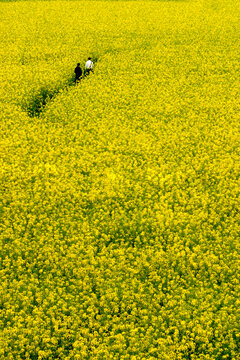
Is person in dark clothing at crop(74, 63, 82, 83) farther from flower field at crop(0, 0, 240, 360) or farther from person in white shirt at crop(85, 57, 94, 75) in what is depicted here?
person in white shirt at crop(85, 57, 94, 75)

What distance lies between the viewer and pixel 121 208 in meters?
10.2

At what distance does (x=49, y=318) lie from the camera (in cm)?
723

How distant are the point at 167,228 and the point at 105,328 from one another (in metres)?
3.20

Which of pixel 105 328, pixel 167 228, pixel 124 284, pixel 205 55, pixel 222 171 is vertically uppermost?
pixel 205 55

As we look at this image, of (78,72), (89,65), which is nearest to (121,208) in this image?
(78,72)

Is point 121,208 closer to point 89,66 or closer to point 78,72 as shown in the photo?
point 78,72

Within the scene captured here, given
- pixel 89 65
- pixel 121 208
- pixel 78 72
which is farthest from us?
pixel 89 65

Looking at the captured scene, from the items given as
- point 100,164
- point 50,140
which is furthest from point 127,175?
point 50,140

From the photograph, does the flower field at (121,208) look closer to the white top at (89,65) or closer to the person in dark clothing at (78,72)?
the person in dark clothing at (78,72)

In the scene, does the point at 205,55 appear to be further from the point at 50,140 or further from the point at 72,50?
the point at 50,140

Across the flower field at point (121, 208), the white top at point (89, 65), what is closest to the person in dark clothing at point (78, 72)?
the flower field at point (121, 208)

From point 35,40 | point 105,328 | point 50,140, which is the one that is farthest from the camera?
point 35,40

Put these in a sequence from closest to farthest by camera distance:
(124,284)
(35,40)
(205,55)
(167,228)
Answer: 1. (124,284)
2. (167,228)
3. (205,55)
4. (35,40)

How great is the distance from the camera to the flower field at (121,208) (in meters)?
7.09
